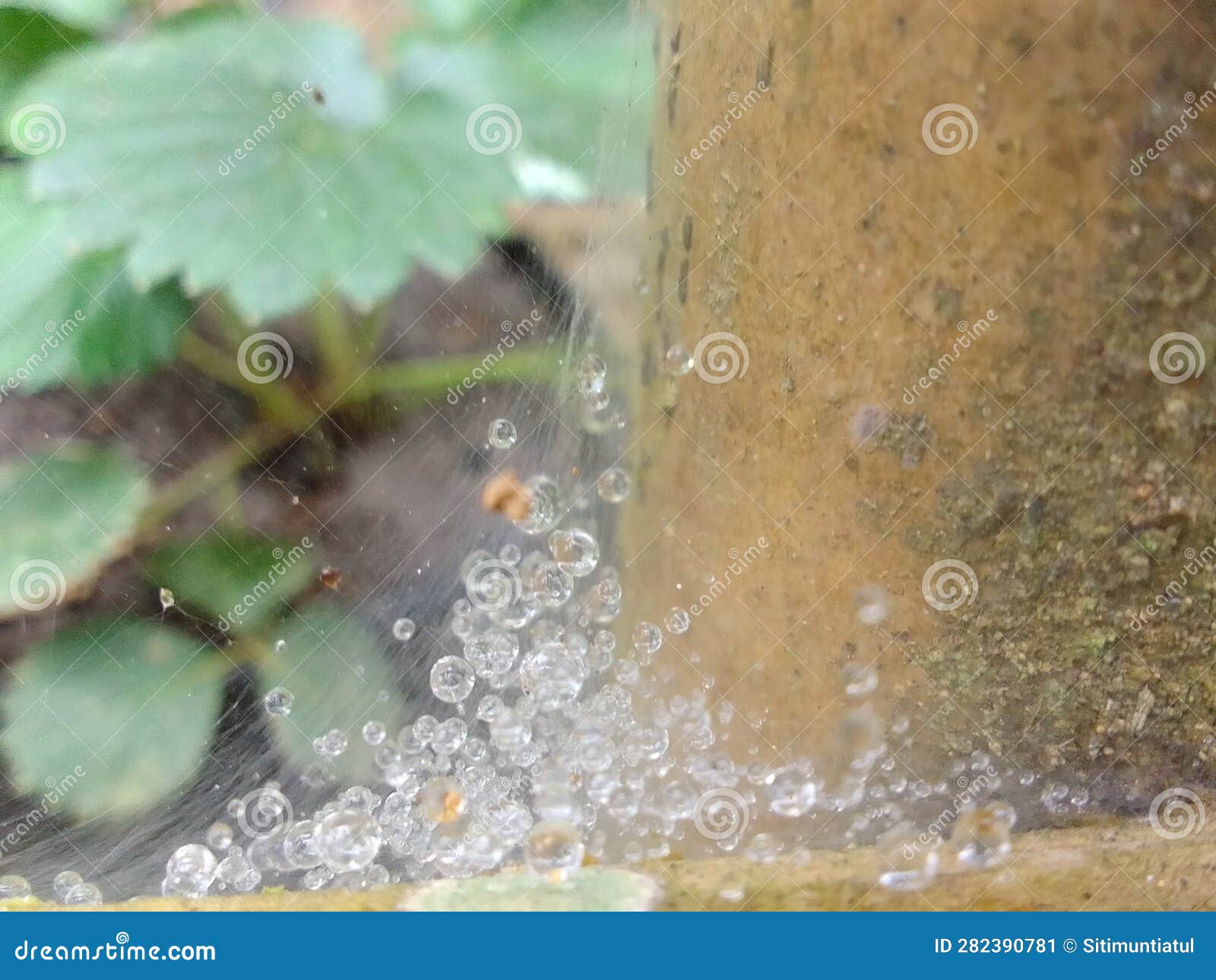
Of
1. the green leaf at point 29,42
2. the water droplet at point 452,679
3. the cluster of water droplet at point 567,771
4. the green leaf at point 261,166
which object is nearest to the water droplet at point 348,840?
the cluster of water droplet at point 567,771

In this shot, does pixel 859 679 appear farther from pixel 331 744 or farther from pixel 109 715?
pixel 109 715

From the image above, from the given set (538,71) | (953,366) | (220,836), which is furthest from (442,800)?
(538,71)

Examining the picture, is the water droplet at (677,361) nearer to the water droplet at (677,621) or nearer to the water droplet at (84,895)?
the water droplet at (677,621)

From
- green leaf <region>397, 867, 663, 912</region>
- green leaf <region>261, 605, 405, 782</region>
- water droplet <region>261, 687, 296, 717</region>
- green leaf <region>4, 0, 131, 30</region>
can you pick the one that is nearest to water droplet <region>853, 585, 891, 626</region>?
green leaf <region>397, 867, 663, 912</region>

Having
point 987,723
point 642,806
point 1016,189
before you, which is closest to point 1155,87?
point 1016,189

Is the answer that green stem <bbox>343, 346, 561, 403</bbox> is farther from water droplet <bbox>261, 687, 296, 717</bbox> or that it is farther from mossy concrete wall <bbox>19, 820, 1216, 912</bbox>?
mossy concrete wall <bbox>19, 820, 1216, 912</bbox>

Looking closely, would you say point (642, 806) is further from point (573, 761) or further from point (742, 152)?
point (742, 152)
